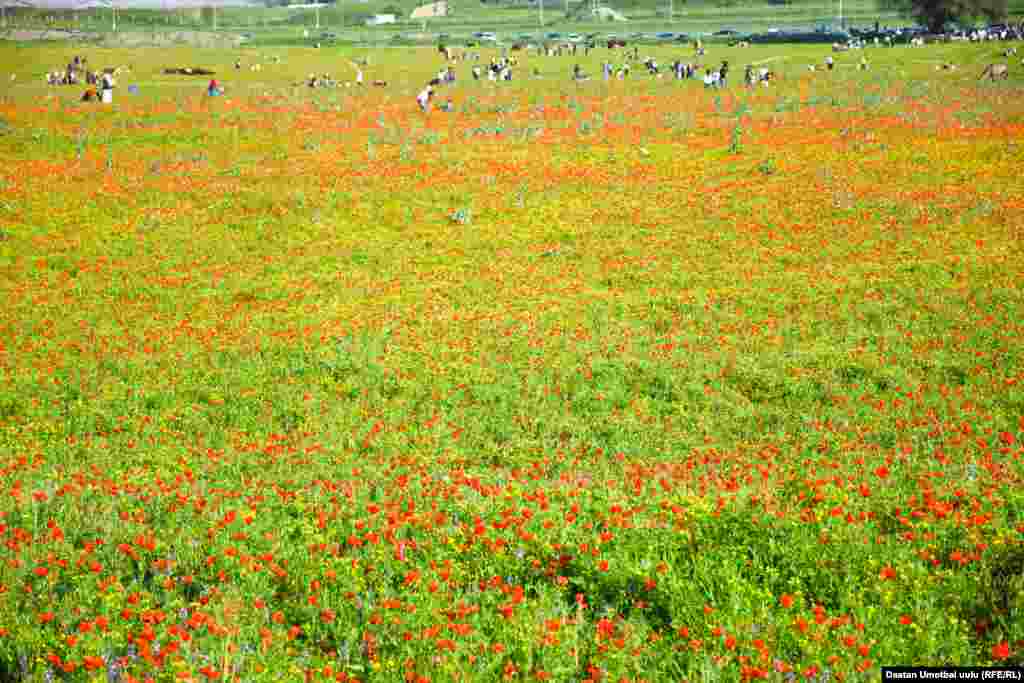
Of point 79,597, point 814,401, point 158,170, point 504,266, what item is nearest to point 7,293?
point 504,266

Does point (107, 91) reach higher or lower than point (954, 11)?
lower

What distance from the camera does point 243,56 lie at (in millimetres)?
94625

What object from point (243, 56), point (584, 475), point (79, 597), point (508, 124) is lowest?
point (584, 475)

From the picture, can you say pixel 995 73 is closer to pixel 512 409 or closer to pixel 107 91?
pixel 107 91

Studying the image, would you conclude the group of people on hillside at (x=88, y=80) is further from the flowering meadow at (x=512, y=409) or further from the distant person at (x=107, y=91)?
the flowering meadow at (x=512, y=409)

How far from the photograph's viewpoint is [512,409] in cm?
1305

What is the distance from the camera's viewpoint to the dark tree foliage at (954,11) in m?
107

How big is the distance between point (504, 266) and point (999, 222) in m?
14.0

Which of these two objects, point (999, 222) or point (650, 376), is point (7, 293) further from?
point (999, 222)

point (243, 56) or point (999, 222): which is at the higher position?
point (243, 56)

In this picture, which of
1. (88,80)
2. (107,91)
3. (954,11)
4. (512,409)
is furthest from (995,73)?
(88,80)

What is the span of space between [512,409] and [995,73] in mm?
60728

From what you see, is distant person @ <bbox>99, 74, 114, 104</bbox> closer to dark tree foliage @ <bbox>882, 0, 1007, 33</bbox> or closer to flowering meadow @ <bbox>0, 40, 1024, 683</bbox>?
flowering meadow @ <bbox>0, 40, 1024, 683</bbox>

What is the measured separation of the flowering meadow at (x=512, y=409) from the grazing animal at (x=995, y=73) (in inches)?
1134
